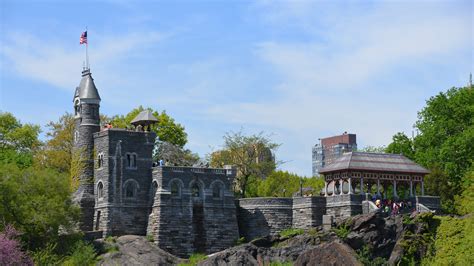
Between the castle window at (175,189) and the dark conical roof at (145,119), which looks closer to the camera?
the castle window at (175,189)

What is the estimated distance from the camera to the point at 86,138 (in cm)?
7444

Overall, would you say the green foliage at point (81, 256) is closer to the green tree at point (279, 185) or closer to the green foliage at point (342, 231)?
the green foliage at point (342, 231)

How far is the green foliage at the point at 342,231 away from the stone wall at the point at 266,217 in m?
7.66

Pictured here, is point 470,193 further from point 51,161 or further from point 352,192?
point 51,161

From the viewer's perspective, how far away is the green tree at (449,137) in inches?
3226

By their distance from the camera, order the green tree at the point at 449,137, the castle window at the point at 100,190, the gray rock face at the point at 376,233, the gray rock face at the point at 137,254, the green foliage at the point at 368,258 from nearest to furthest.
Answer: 1. the green foliage at the point at 368,258
2. the gray rock face at the point at 376,233
3. the gray rock face at the point at 137,254
4. the castle window at the point at 100,190
5. the green tree at the point at 449,137

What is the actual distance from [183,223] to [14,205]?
490 inches

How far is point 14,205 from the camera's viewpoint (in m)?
66.0

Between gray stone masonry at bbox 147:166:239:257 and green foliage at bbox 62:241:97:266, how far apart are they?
19.3 ft

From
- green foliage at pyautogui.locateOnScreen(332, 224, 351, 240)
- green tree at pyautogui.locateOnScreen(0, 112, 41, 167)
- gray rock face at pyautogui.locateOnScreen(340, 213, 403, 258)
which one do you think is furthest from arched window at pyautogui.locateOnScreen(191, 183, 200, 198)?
green tree at pyautogui.locateOnScreen(0, 112, 41, 167)

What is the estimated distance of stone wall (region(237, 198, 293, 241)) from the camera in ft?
244

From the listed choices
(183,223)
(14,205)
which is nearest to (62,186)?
(14,205)

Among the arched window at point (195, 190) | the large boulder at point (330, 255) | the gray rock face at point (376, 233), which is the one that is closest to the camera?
the large boulder at point (330, 255)

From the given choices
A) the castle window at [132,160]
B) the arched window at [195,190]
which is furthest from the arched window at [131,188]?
the arched window at [195,190]
